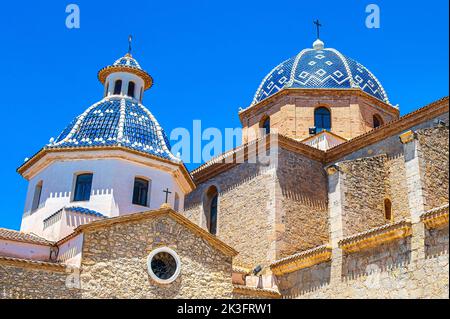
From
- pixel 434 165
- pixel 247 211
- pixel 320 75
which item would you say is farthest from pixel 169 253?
pixel 320 75

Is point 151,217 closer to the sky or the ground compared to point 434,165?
closer to the ground

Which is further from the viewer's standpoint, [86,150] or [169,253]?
[86,150]

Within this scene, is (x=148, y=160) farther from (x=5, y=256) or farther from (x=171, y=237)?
(x=5, y=256)

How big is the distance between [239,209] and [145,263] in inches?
234

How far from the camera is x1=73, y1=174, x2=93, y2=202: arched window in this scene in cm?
1402

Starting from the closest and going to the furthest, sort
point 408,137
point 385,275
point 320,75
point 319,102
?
point 385,275 → point 408,137 → point 319,102 → point 320,75

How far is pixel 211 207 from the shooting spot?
1914 cm

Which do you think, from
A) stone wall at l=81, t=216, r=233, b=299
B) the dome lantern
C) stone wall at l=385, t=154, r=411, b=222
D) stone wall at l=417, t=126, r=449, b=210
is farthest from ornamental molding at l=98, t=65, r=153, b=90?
stone wall at l=417, t=126, r=449, b=210

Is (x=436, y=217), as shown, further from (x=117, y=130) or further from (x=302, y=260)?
(x=117, y=130)

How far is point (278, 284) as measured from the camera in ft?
48.7

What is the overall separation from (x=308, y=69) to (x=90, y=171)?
10.8 metres

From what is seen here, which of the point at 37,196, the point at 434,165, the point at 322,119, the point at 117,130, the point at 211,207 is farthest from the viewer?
the point at 322,119

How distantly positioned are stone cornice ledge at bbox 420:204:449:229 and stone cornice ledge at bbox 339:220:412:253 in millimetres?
403
